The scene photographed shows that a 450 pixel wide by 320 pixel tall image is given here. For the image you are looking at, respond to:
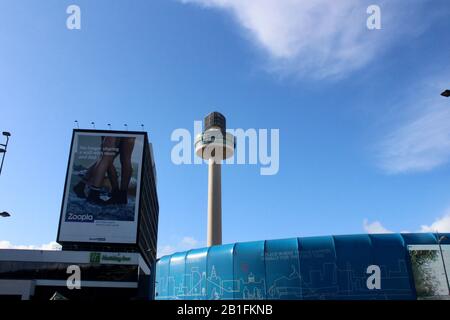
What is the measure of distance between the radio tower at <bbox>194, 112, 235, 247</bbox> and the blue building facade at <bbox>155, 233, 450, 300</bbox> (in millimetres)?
44232

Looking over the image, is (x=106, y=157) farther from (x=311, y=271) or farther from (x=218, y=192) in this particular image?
(x=311, y=271)

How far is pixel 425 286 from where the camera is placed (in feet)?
102

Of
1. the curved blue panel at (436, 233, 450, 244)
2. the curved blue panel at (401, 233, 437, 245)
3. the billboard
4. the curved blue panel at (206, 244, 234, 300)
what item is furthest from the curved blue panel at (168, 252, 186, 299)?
the billboard

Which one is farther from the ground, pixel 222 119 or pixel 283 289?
pixel 222 119

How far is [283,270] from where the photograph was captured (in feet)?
109

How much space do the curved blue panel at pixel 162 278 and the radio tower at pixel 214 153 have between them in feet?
122

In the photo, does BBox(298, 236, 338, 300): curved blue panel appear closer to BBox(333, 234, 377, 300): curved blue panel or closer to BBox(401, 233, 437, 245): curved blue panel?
BBox(333, 234, 377, 300): curved blue panel

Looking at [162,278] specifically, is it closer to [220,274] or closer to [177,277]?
[177,277]

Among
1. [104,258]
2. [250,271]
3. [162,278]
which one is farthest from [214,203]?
[250,271]

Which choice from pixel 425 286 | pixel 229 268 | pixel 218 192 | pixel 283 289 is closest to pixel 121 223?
pixel 218 192
